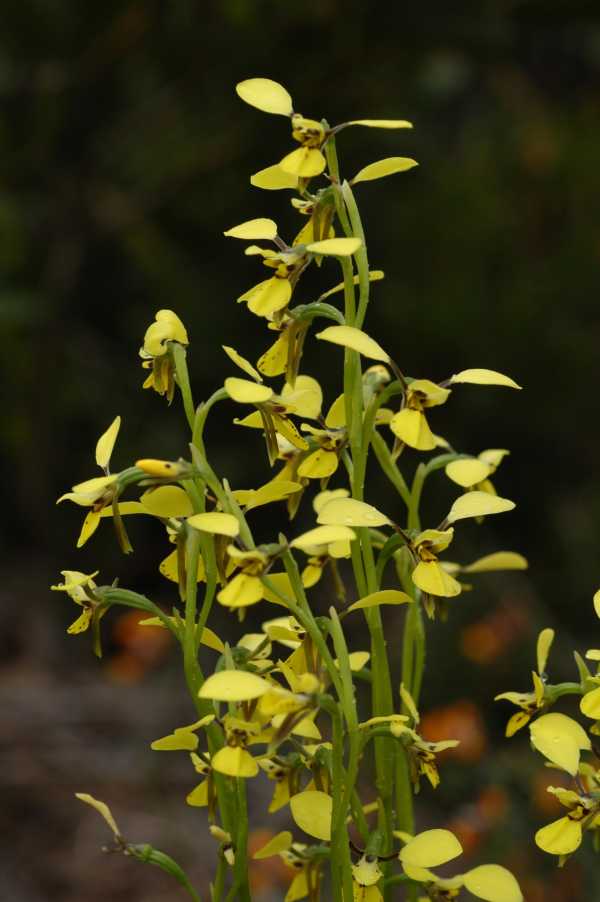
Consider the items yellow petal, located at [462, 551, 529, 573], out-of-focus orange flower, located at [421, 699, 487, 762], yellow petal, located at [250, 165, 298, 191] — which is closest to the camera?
yellow petal, located at [250, 165, 298, 191]

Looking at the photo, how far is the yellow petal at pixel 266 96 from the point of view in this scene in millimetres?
552

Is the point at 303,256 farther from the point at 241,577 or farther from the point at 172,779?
the point at 172,779

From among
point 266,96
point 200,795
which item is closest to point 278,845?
point 200,795

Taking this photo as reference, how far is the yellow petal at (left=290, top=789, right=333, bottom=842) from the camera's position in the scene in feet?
1.75

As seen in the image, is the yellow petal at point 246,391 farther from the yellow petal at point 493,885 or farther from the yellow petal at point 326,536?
the yellow petal at point 493,885

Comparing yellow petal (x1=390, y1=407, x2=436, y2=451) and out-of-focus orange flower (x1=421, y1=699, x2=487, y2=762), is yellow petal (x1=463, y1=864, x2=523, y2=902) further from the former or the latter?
out-of-focus orange flower (x1=421, y1=699, x2=487, y2=762)

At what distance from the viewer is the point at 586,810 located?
540 millimetres

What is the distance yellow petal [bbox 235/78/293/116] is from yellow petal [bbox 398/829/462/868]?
0.35 m

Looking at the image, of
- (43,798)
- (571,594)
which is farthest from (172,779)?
(571,594)

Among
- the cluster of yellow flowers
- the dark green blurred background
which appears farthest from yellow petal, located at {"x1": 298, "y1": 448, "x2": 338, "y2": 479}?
the dark green blurred background

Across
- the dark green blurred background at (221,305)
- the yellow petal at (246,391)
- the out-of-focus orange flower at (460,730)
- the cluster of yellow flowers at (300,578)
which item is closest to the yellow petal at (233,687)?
the cluster of yellow flowers at (300,578)

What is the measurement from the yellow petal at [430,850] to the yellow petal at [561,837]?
39 millimetres

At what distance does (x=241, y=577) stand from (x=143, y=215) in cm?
162

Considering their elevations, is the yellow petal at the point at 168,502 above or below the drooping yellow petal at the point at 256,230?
below
